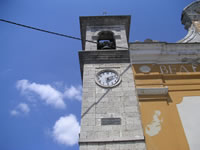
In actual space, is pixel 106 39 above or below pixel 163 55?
above

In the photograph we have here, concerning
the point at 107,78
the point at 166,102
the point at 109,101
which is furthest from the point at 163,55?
the point at 109,101

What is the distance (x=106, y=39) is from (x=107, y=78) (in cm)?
428

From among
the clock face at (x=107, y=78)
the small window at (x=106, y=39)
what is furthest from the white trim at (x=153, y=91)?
the small window at (x=106, y=39)

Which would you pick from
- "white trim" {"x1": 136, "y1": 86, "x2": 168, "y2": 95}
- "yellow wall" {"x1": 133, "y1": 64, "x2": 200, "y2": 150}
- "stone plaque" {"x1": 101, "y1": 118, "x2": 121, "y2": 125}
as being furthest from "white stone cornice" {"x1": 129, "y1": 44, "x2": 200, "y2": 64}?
"stone plaque" {"x1": 101, "y1": 118, "x2": 121, "y2": 125}

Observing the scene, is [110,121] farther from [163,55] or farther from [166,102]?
[163,55]

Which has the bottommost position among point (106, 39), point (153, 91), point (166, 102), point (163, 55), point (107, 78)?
point (166, 102)

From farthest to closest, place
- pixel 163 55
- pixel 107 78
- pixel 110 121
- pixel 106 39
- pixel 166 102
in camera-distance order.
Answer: pixel 106 39
pixel 163 55
pixel 107 78
pixel 166 102
pixel 110 121

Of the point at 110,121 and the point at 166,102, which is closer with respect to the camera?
the point at 110,121

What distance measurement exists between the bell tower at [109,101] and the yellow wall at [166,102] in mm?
364

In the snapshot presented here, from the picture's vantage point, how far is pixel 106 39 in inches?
507

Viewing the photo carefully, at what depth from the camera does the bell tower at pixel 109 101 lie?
6977 mm

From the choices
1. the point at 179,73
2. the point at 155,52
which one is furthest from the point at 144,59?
the point at 179,73

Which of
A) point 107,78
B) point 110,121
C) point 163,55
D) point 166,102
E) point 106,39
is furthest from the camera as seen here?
point 106,39

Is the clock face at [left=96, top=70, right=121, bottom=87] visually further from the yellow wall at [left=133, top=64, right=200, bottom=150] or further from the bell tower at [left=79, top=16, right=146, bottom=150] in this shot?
the yellow wall at [left=133, top=64, right=200, bottom=150]
